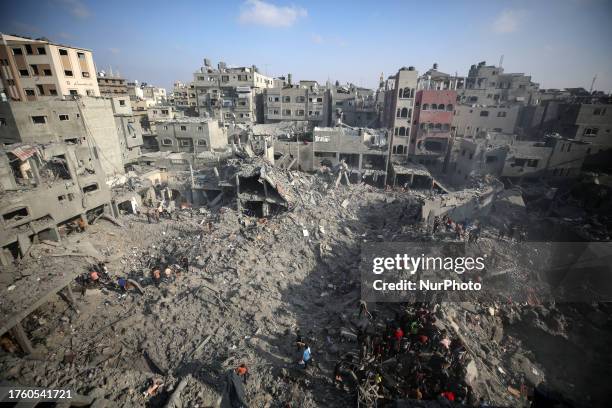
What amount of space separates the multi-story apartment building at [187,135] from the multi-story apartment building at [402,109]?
23.2 meters

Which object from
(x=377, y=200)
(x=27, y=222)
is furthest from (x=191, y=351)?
(x=377, y=200)

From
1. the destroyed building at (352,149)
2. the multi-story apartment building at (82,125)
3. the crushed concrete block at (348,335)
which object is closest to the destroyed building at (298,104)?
the destroyed building at (352,149)

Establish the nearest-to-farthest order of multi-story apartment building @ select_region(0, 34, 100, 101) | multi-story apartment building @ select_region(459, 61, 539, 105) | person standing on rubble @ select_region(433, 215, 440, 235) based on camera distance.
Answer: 1. person standing on rubble @ select_region(433, 215, 440, 235)
2. multi-story apartment building @ select_region(0, 34, 100, 101)
3. multi-story apartment building @ select_region(459, 61, 539, 105)

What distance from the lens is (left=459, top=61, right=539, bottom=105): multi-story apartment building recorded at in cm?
4806

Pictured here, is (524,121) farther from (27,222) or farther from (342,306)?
(27,222)

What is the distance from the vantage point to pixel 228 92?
53.6m

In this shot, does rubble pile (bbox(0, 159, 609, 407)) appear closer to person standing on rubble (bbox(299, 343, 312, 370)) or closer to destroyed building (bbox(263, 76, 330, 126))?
person standing on rubble (bbox(299, 343, 312, 370))

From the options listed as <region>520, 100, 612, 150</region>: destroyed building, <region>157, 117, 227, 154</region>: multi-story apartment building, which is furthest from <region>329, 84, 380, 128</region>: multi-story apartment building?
<region>157, 117, 227, 154</region>: multi-story apartment building

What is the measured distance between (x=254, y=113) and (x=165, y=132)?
67.4 ft

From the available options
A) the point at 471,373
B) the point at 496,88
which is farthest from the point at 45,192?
the point at 496,88

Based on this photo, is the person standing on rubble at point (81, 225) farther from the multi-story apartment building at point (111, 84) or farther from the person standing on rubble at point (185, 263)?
the multi-story apartment building at point (111, 84)

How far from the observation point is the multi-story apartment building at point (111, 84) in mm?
53562

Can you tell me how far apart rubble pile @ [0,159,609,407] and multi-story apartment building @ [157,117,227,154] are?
54.7ft

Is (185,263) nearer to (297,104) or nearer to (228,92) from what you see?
(297,104)
